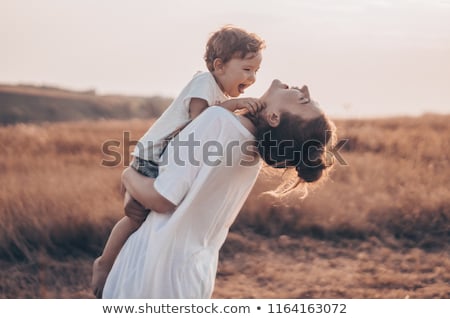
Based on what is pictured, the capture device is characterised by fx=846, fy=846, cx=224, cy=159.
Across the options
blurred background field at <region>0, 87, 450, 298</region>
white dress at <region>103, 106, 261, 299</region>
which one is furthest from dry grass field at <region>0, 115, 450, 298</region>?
white dress at <region>103, 106, 261, 299</region>

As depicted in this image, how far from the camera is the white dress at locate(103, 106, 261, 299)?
100 inches

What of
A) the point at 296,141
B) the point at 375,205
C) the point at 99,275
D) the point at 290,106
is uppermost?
the point at 290,106

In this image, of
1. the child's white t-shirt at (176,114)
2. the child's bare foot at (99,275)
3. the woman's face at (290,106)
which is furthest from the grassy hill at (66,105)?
the woman's face at (290,106)

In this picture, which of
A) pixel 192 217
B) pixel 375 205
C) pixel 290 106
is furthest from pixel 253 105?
pixel 375 205

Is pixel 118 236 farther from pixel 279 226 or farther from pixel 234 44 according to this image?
pixel 279 226

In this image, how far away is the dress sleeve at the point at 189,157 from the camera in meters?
2.53

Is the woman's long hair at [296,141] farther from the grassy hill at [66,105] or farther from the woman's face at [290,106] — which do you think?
the grassy hill at [66,105]

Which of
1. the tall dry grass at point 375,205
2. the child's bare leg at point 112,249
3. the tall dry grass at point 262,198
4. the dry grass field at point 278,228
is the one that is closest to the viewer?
the child's bare leg at point 112,249

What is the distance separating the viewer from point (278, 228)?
7.02m

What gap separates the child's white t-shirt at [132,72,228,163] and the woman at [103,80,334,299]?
0.43m

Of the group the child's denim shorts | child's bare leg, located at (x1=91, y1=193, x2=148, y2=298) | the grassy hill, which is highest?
the child's denim shorts

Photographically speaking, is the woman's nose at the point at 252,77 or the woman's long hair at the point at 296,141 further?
the woman's nose at the point at 252,77

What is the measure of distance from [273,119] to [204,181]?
294 millimetres

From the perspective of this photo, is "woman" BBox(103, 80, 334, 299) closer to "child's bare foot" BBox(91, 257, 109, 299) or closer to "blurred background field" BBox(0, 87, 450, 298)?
"child's bare foot" BBox(91, 257, 109, 299)
